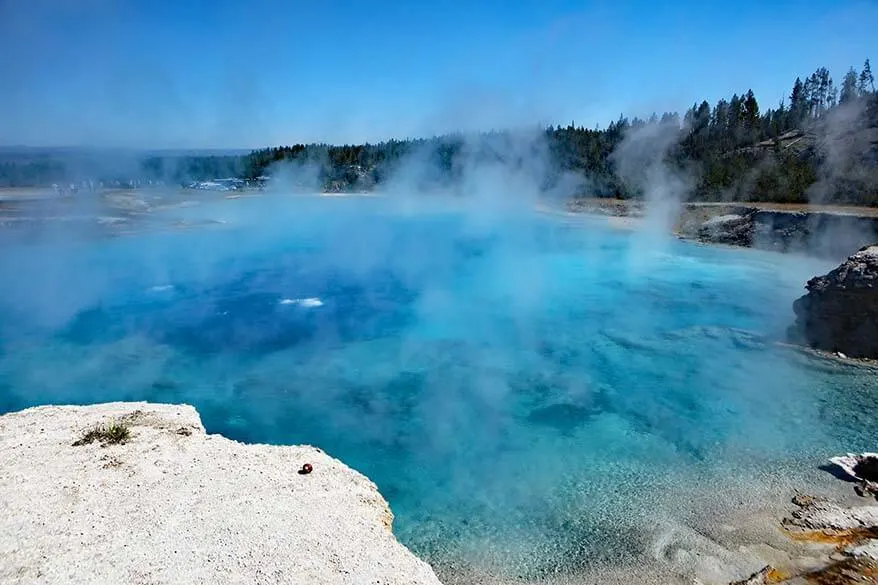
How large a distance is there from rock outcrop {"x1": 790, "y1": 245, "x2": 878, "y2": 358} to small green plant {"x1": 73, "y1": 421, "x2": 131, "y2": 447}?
49.0 ft

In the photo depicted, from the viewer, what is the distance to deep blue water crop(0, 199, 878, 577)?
822cm

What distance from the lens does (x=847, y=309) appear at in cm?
1341

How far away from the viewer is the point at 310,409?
10.6 metres

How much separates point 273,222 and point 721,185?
27.8 meters

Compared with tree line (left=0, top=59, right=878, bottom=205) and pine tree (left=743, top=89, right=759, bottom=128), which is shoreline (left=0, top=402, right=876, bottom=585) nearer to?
tree line (left=0, top=59, right=878, bottom=205)

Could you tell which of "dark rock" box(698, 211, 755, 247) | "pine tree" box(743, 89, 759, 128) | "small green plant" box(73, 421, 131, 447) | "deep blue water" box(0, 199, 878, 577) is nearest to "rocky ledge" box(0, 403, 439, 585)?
"small green plant" box(73, 421, 131, 447)

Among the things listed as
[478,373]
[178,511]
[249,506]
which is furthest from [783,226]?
[178,511]

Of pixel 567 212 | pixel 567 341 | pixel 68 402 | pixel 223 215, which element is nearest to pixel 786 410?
pixel 567 341

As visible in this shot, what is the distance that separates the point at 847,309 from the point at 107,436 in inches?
609

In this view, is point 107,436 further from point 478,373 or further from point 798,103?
point 798,103

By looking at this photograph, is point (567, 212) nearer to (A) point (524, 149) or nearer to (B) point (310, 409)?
(A) point (524, 149)

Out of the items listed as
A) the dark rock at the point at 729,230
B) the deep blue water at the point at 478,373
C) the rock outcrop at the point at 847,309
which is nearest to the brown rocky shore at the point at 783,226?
the dark rock at the point at 729,230

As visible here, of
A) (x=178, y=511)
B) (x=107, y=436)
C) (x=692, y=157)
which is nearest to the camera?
(x=178, y=511)

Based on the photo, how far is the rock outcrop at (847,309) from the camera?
13039 millimetres
